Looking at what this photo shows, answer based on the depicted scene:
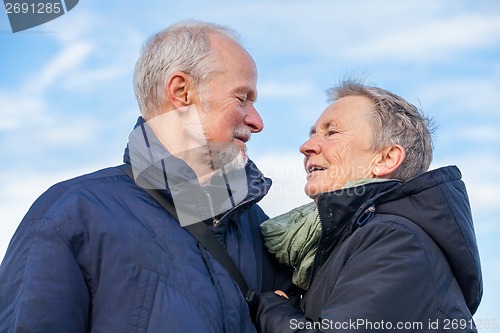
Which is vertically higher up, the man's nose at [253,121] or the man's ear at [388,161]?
the man's nose at [253,121]

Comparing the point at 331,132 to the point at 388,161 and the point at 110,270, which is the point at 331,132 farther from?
the point at 110,270

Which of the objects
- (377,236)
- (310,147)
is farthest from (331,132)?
(377,236)

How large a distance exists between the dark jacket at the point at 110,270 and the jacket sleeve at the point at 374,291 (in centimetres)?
22

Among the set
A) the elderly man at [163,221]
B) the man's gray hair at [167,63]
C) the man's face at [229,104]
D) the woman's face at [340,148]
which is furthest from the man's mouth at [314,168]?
the man's gray hair at [167,63]

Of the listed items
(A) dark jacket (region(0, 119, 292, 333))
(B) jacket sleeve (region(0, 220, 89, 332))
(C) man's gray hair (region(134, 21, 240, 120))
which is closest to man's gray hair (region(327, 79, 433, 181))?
(C) man's gray hair (region(134, 21, 240, 120))

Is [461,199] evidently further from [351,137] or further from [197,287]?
Result: [197,287]

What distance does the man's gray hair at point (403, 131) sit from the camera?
4.03 meters

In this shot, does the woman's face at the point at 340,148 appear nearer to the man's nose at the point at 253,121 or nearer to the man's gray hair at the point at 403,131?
the man's gray hair at the point at 403,131

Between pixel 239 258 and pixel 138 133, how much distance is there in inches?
31.9

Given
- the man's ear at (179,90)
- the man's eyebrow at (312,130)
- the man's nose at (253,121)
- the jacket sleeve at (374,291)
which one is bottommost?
the jacket sleeve at (374,291)

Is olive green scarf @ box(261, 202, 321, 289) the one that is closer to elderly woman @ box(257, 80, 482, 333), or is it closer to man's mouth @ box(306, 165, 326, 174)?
elderly woman @ box(257, 80, 482, 333)

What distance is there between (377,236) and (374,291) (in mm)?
308

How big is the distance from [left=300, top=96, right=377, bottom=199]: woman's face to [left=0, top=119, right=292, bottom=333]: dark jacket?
1049 mm

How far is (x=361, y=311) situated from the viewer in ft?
10.3
